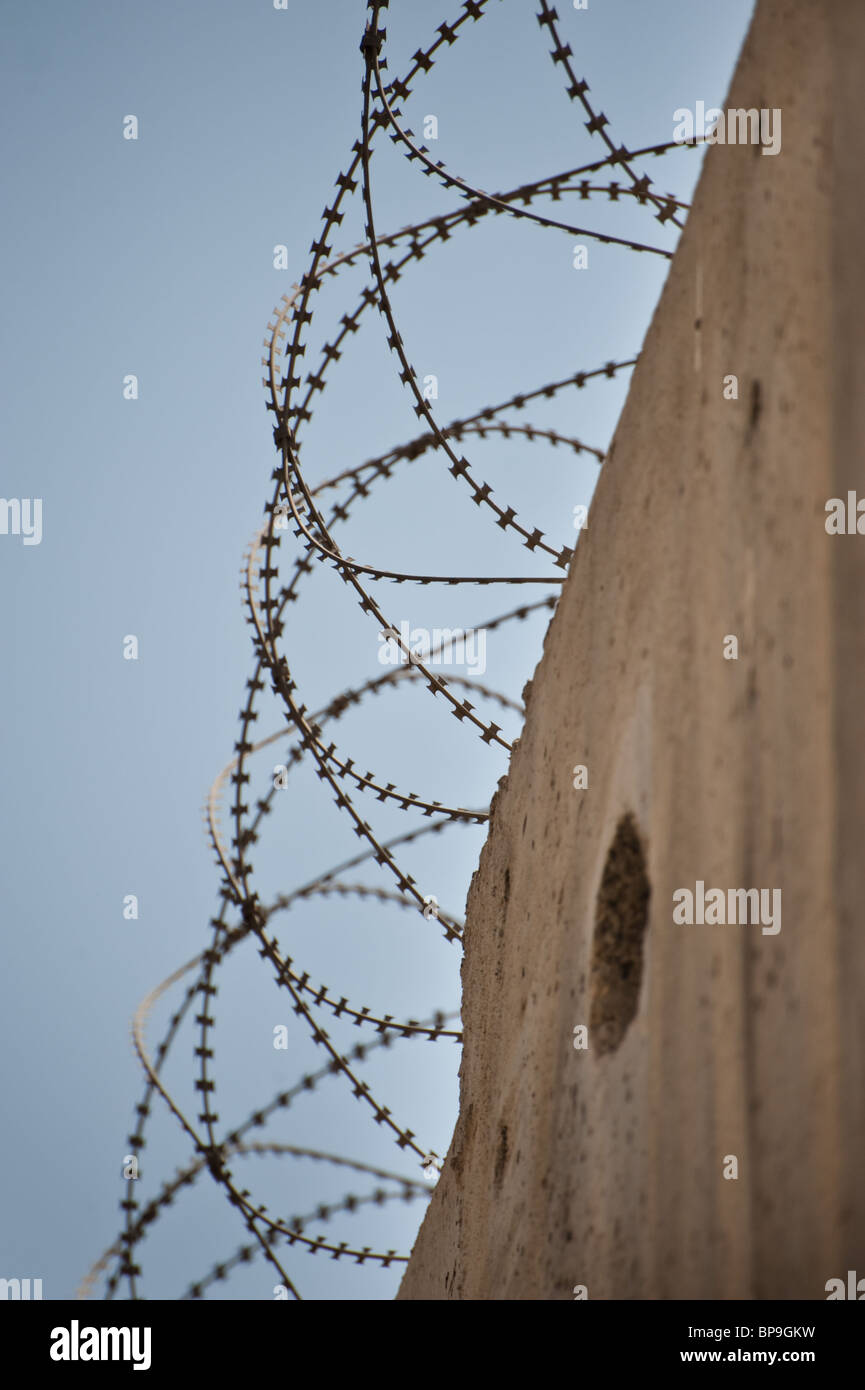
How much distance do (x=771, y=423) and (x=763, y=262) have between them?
16.0 inches

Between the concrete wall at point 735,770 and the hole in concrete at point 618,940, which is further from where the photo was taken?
the hole in concrete at point 618,940

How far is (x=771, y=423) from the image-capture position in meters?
3.00

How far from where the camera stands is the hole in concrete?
11.9 feet

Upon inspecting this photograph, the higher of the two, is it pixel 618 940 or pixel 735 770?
pixel 735 770

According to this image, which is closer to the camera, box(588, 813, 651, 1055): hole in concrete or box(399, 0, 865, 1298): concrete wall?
box(399, 0, 865, 1298): concrete wall

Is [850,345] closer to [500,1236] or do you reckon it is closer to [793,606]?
[793,606]

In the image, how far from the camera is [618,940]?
12.3 feet

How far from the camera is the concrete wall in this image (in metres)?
2.68

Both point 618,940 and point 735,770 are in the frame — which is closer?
point 735,770

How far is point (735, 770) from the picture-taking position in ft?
9.72

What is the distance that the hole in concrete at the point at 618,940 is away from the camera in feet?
11.9

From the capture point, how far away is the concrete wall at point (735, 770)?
2.68 meters

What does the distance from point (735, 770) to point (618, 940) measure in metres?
0.95
